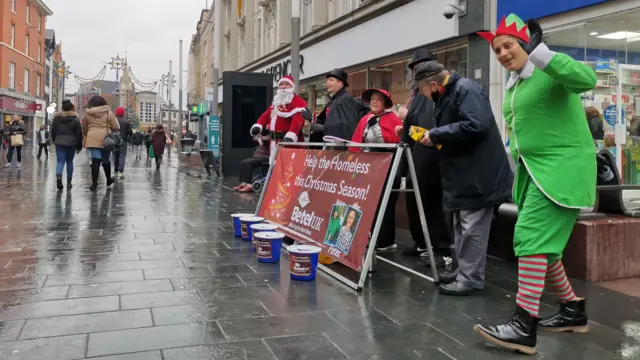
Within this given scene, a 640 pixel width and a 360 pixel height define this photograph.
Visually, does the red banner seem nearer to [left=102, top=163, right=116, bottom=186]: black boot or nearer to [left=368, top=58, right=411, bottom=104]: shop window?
[left=102, top=163, right=116, bottom=186]: black boot

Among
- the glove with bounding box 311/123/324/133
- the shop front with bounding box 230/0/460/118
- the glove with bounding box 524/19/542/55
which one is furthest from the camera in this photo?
the shop front with bounding box 230/0/460/118

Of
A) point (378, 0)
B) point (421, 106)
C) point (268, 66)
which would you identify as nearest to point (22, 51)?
point (268, 66)

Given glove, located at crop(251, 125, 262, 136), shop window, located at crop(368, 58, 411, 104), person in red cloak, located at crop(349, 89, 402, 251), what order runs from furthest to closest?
shop window, located at crop(368, 58, 411, 104) → glove, located at crop(251, 125, 262, 136) → person in red cloak, located at crop(349, 89, 402, 251)

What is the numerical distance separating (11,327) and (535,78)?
3.49 metres

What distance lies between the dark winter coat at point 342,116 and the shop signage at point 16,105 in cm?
4384

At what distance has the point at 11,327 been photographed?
3473mm

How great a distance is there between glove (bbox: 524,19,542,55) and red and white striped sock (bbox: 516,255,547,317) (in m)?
1.19

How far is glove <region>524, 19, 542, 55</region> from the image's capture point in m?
3.15

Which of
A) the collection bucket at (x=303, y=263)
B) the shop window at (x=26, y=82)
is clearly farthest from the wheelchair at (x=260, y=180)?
the shop window at (x=26, y=82)

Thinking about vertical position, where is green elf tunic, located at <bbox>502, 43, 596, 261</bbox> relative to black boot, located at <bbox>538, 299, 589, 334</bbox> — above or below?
above

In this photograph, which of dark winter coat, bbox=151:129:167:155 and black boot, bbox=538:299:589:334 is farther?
dark winter coat, bbox=151:129:167:155

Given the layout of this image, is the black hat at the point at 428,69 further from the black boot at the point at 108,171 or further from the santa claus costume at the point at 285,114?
the black boot at the point at 108,171

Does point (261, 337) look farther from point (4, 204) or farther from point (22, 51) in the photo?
point (22, 51)

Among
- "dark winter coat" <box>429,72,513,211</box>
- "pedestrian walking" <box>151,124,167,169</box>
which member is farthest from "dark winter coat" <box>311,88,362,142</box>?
"pedestrian walking" <box>151,124,167,169</box>
